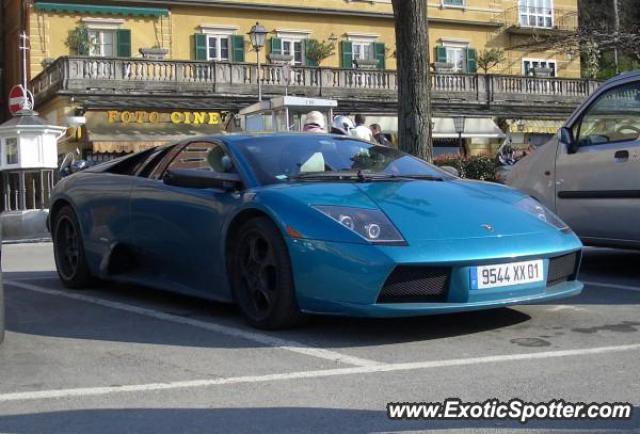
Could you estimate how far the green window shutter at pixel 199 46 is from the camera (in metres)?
35.2

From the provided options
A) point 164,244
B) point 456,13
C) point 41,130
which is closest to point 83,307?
point 164,244

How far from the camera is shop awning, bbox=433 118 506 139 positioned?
3534 centimetres

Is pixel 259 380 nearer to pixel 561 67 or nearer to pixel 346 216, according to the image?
pixel 346 216

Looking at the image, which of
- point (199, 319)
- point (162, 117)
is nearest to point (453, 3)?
point (162, 117)

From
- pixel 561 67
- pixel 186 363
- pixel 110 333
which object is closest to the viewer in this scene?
pixel 186 363

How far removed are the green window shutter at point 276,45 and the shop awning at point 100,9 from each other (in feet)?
15.3

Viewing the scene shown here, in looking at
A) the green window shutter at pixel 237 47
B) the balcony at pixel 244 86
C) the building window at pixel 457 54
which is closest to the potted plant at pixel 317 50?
the green window shutter at pixel 237 47

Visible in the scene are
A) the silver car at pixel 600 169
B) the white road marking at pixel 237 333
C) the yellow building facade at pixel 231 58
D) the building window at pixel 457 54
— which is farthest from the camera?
the building window at pixel 457 54

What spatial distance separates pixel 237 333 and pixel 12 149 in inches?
571

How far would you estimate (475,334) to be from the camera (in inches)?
195

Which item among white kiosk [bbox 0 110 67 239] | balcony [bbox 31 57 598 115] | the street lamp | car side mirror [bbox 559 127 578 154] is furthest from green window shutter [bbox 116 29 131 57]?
car side mirror [bbox 559 127 578 154]

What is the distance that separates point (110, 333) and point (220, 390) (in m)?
1.61

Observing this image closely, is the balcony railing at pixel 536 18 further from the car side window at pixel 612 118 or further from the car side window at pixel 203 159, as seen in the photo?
the car side window at pixel 203 159

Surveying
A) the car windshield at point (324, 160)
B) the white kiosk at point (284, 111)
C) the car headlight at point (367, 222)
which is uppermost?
the white kiosk at point (284, 111)
